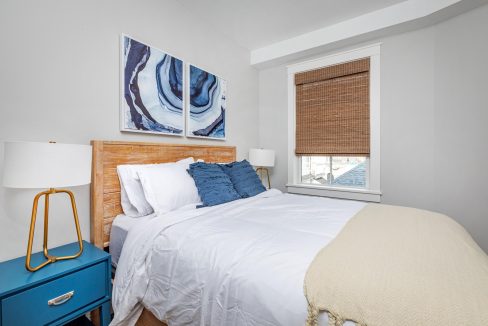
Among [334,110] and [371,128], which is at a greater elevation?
[334,110]

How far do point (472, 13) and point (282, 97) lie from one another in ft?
6.71

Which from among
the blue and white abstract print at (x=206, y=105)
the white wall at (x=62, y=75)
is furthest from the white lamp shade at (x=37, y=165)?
the blue and white abstract print at (x=206, y=105)

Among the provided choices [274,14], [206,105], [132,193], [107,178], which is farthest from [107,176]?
[274,14]

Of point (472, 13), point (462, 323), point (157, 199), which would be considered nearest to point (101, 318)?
point (157, 199)

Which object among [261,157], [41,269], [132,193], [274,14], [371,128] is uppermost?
[274,14]

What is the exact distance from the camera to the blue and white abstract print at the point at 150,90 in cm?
189

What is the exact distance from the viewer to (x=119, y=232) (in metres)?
1.65

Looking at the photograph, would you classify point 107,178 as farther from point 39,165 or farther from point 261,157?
point 261,157

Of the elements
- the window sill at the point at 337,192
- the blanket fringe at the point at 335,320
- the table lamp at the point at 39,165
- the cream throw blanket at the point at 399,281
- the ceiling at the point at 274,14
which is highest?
the ceiling at the point at 274,14

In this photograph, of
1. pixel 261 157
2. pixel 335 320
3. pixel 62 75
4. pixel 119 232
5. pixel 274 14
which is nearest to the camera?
pixel 335 320

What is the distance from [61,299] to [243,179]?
61.3 inches

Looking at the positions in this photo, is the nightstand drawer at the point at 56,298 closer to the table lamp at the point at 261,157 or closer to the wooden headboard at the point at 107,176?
the wooden headboard at the point at 107,176

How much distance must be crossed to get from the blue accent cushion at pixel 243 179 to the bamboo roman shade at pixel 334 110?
1.13 m

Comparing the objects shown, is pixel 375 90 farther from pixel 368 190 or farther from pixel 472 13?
pixel 368 190
